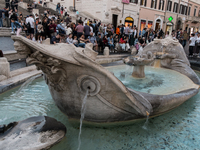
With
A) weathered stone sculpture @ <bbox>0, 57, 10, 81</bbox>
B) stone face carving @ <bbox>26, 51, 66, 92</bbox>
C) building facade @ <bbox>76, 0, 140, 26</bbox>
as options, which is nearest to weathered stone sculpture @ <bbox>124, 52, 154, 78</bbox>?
stone face carving @ <bbox>26, 51, 66, 92</bbox>

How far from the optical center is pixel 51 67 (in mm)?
2270

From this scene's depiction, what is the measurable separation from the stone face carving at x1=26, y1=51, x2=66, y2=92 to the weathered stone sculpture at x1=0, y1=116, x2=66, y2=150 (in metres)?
0.59

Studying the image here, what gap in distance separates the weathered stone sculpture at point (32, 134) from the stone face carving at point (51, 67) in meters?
0.59

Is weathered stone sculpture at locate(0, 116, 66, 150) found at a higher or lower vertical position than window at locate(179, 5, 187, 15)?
lower

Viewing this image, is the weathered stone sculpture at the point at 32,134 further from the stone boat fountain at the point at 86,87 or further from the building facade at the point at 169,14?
the building facade at the point at 169,14

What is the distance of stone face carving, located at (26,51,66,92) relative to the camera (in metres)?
2.13

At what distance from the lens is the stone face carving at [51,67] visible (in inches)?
84.0

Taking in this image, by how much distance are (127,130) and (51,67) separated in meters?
1.67

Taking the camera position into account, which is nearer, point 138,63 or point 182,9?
point 138,63

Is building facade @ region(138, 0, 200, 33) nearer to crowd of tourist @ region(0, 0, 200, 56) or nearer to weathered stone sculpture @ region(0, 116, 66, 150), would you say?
crowd of tourist @ region(0, 0, 200, 56)

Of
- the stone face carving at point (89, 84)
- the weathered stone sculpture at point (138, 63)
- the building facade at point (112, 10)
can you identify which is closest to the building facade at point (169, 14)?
the building facade at point (112, 10)

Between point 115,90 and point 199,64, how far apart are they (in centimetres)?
801

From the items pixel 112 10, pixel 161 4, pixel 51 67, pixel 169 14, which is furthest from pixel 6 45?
pixel 169 14

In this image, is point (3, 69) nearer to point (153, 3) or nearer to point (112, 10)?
point (112, 10)
